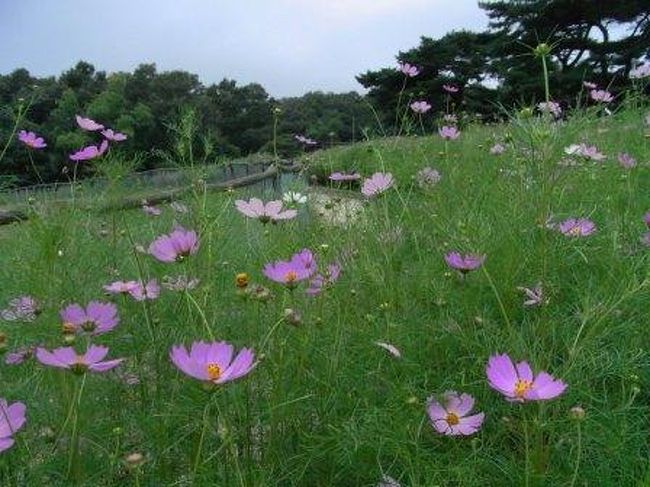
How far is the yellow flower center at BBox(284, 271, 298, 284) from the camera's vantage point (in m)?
1.11

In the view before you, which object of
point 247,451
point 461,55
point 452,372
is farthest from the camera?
point 461,55

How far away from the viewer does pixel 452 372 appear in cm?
132

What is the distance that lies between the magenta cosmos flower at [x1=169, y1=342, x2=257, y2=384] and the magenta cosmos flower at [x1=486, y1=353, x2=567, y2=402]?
0.31 meters

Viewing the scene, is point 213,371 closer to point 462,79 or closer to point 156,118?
point 156,118

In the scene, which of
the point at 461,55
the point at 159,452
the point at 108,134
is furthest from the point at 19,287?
the point at 461,55

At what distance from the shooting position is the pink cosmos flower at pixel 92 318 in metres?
1.07

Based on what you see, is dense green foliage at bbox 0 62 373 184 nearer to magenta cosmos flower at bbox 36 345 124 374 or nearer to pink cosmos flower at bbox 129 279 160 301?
pink cosmos flower at bbox 129 279 160 301

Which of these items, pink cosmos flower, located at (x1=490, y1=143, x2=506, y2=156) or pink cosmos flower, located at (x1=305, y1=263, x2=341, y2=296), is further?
pink cosmos flower, located at (x1=490, y1=143, x2=506, y2=156)

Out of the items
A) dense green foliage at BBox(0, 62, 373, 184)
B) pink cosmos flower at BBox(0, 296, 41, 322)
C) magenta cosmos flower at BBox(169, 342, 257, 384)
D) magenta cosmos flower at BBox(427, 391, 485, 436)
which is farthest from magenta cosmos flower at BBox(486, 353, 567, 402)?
dense green foliage at BBox(0, 62, 373, 184)

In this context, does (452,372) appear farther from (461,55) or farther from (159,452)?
(461,55)

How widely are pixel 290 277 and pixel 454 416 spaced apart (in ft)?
1.03

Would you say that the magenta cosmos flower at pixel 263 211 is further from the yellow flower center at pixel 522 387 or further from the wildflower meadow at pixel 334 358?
the yellow flower center at pixel 522 387

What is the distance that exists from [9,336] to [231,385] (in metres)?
0.55

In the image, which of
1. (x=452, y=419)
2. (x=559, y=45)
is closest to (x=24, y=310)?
(x=452, y=419)
